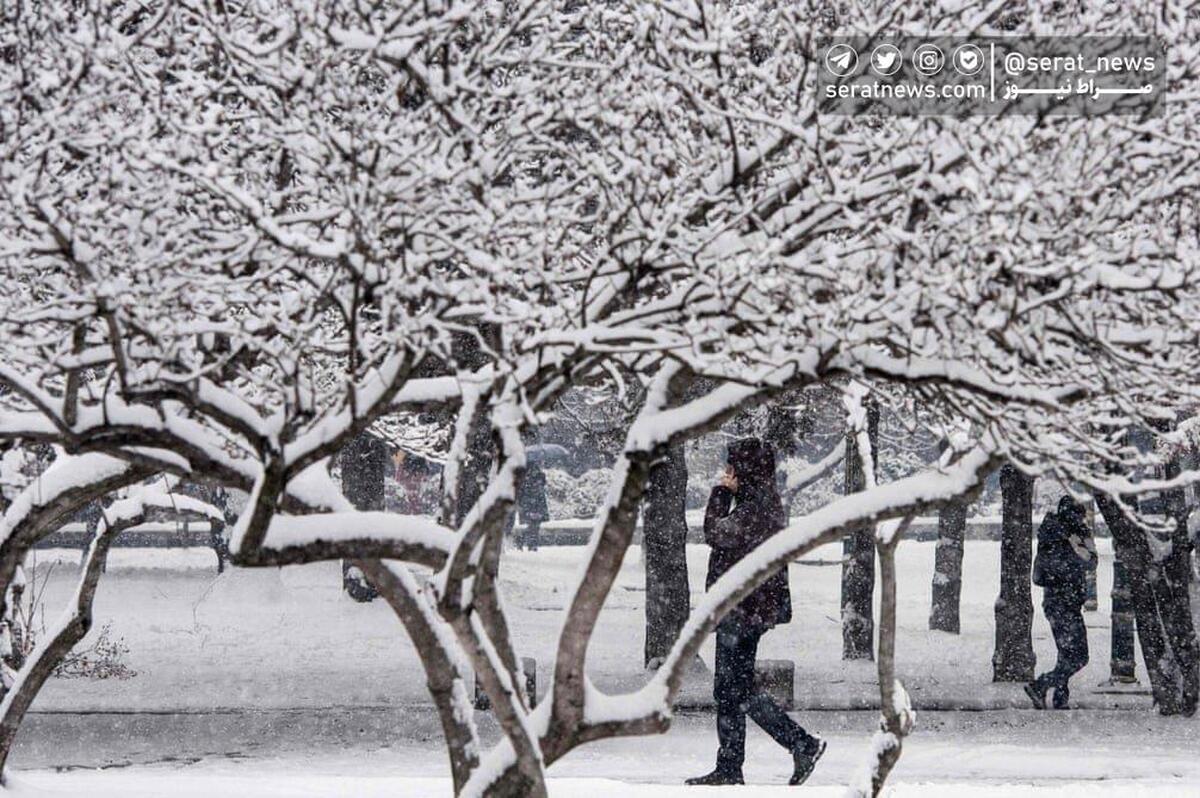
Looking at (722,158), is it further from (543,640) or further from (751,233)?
(543,640)

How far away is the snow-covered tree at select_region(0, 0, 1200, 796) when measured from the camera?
5215mm

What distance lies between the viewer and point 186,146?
18.1 feet

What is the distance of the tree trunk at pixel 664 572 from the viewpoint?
624 inches

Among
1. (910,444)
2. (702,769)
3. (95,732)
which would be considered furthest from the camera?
(910,444)

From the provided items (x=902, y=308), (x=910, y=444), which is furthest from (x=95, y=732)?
(x=910, y=444)

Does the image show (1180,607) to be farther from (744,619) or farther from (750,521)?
(744,619)

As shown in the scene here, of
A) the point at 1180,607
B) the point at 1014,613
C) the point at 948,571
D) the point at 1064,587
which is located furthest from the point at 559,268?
the point at 948,571

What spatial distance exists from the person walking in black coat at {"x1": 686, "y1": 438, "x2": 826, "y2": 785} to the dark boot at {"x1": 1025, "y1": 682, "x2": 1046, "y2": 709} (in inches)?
180

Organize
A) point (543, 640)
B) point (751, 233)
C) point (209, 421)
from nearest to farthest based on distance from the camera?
point (751, 233), point (209, 421), point (543, 640)

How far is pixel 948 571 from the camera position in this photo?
19.2 m

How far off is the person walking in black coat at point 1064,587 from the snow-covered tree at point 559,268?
723 centimetres

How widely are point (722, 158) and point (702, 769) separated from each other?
582 cm

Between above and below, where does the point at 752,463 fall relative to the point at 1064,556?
above

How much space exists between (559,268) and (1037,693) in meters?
8.43
